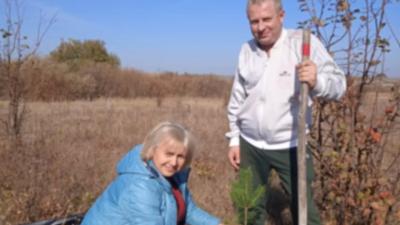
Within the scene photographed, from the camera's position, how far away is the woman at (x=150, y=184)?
224 cm

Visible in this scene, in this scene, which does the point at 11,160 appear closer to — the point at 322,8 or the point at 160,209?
the point at 160,209

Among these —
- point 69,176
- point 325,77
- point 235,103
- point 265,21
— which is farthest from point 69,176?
point 325,77

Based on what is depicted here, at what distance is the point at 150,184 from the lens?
2256 millimetres

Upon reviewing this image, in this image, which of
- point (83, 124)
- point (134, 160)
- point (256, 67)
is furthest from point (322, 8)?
point (83, 124)

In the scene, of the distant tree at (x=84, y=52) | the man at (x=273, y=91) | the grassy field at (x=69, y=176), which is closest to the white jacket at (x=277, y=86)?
the man at (x=273, y=91)

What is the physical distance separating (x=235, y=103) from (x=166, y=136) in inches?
24.6

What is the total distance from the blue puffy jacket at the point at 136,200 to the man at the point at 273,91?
0.62 meters

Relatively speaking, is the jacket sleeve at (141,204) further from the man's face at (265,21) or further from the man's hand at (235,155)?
the man's face at (265,21)

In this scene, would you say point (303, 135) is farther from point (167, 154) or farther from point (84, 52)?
point (84, 52)

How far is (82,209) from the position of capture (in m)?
4.05

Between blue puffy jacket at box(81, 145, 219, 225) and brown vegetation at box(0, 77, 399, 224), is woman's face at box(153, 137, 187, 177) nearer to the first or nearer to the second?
blue puffy jacket at box(81, 145, 219, 225)

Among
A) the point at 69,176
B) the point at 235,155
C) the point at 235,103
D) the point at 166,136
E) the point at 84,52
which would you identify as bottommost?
the point at 69,176

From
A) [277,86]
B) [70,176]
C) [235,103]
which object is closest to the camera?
[277,86]

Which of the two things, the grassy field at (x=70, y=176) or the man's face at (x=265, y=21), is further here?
the grassy field at (x=70, y=176)
